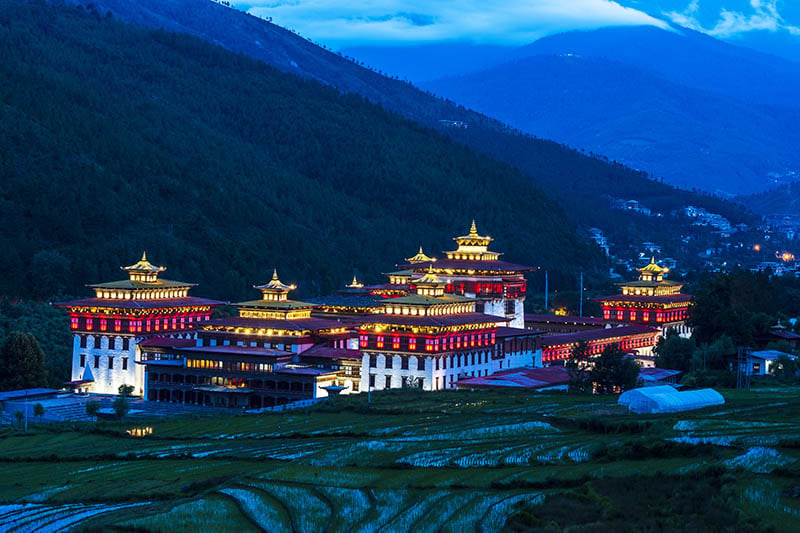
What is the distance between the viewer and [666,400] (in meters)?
82.1

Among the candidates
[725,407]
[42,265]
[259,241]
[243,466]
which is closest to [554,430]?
[725,407]

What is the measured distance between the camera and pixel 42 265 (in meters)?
154

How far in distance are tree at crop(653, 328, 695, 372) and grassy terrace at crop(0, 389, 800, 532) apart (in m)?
27.2

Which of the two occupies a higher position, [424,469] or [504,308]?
[504,308]

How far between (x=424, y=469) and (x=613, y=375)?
35.2 metres

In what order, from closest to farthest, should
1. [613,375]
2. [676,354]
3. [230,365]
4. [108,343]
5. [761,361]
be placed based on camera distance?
[613,375]
[230,365]
[761,361]
[108,343]
[676,354]

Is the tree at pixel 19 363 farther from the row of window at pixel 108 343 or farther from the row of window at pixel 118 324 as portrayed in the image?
the row of window at pixel 118 324

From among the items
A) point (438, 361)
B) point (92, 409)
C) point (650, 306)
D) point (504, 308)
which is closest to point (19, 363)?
point (92, 409)

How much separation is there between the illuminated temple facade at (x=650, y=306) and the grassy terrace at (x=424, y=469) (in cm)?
5447

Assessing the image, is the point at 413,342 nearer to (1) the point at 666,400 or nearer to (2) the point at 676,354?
(2) the point at 676,354

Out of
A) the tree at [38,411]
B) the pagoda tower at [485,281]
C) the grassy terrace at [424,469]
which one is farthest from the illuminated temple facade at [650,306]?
the tree at [38,411]

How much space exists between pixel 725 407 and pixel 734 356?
32.8 m

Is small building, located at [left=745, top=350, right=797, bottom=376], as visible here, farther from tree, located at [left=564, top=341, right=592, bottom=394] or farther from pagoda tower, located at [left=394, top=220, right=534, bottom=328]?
pagoda tower, located at [left=394, top=220, right=534, bottom=328]

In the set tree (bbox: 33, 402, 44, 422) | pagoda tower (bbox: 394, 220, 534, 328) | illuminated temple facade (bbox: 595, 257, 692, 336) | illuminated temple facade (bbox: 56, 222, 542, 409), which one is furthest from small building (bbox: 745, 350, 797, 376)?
tree (bbox: 33, 402, 44, 422)
